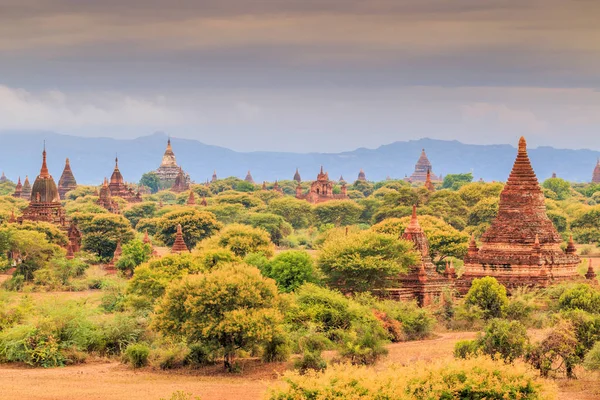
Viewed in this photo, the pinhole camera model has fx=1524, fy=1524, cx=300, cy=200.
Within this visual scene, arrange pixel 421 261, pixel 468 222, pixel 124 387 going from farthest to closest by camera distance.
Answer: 1. pixel 468 222
2. pixel 421 261
3. pixel 124 387

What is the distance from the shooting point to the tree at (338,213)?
134m

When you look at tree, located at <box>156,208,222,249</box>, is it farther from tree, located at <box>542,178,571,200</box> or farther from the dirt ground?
tree, located at <box>542,178,571,200</box>

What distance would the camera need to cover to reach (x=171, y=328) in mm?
49906

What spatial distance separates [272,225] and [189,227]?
15263 mm

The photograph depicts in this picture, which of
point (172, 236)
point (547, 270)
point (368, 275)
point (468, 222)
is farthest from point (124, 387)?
point (468, 222)

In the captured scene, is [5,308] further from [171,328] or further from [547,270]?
[547,270]

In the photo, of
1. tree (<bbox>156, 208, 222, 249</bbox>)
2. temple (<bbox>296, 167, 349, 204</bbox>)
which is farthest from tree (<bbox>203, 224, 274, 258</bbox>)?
temple (<bbox>296, 167, 349, 204</bbox>)

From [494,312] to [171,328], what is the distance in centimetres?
1378

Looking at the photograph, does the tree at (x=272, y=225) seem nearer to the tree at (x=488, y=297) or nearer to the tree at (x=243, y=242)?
the tree at (x=243, y=242)

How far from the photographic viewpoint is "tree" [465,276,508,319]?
57.4 meters

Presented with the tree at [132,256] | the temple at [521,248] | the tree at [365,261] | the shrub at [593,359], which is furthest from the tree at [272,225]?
the shrub at [593,359]

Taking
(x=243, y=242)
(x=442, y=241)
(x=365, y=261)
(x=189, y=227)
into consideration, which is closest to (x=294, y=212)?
Answer: (x=189, y=227)

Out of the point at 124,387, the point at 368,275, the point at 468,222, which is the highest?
the point at 468,222

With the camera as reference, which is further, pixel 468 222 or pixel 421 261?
pixel 468 222
